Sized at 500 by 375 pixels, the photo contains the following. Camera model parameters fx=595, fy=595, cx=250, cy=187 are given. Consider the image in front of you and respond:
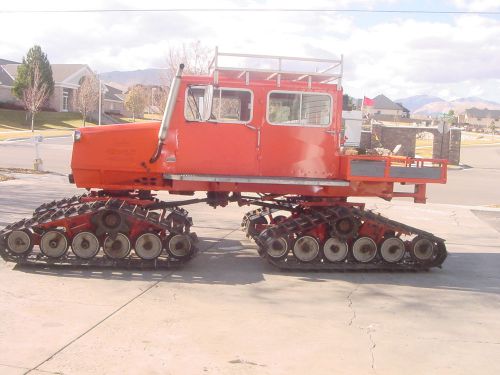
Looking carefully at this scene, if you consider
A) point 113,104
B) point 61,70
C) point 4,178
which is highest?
point 61,70

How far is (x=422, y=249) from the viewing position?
8633mm

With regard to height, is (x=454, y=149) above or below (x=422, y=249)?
above

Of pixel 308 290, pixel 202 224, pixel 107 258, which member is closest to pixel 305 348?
pixel 308 290

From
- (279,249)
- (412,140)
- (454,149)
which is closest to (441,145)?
(454,149)

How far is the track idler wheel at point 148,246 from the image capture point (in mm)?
8016

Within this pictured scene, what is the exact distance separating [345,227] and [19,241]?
4420 mm

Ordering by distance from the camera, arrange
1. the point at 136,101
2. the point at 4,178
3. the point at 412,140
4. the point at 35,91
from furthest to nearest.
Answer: the point at 136,101
the point at 35,91
the point at 412,140
the point at 4,178

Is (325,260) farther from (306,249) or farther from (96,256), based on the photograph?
(96,256)

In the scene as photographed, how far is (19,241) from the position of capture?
784 cm

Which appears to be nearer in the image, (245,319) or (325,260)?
(245,319)

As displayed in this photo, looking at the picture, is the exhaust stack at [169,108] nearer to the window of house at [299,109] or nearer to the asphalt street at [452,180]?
the window of house at [299,109]

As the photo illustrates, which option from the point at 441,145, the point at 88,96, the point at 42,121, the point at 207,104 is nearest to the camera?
the point at 207,104

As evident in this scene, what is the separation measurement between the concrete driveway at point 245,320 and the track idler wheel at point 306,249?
300mm

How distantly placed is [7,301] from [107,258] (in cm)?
182
